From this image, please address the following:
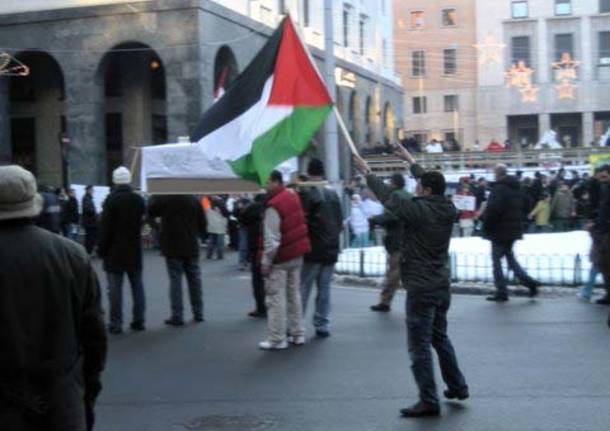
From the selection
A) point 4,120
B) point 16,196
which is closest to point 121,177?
point 16,196

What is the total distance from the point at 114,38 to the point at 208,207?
10787mm

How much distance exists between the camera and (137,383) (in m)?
8.41

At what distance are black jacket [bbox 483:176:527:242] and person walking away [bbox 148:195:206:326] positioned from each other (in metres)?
4.03

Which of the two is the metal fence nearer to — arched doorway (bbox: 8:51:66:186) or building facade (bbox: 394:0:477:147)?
arched doorway (bbox: 8:51:66:186)

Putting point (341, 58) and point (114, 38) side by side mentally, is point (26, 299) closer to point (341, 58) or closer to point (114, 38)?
point (114, 38)

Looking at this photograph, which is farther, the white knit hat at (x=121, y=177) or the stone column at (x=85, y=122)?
the stone column at (x=85, y=122)

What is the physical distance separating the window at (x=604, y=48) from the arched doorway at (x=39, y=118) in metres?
41.2

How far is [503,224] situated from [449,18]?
187 feet

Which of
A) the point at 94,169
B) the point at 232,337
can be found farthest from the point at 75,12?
the point at 232,337

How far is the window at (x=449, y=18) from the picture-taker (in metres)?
67.6

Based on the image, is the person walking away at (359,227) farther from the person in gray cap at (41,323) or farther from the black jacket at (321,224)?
the person in gray cap at (41,323)

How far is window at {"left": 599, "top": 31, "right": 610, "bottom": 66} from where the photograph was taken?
208ft

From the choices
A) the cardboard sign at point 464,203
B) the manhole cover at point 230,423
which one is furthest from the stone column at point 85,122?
the manhole cover at point 230,423

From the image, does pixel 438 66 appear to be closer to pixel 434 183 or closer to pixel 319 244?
pixel 319 244
